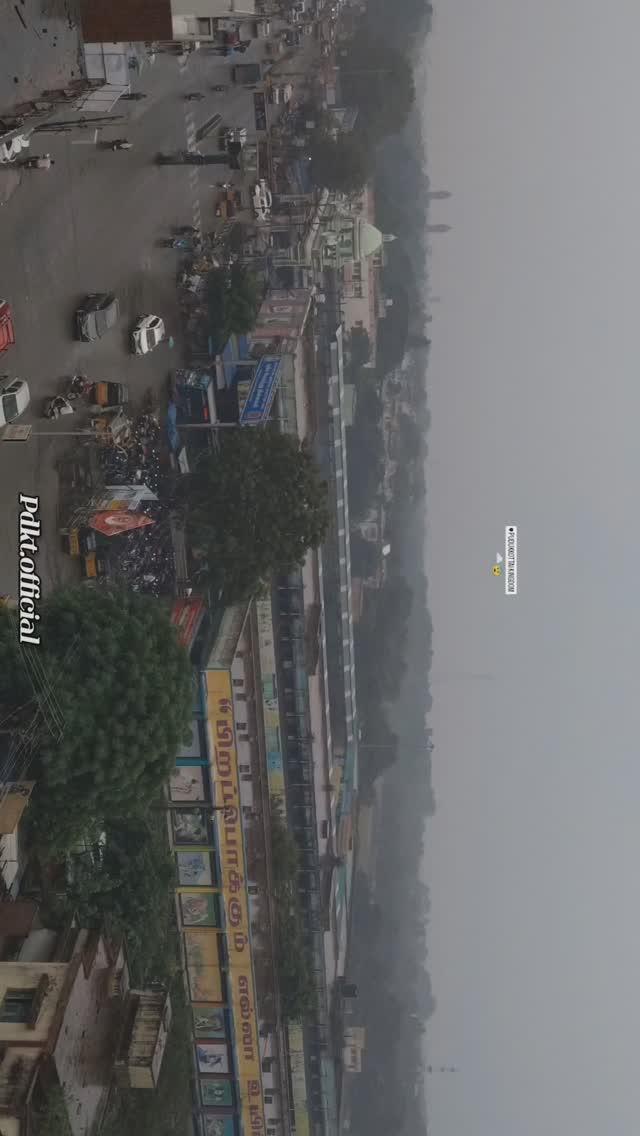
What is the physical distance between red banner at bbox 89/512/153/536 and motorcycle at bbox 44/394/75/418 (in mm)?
2921

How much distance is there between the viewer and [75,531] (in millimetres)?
26797

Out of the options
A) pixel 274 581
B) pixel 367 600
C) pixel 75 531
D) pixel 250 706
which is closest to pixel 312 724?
pixel 274 581

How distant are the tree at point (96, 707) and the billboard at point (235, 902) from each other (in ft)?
19.8

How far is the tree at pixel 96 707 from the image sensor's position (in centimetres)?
1944

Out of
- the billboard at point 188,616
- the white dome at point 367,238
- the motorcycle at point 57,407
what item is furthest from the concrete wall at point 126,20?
the white dome at point 367,238

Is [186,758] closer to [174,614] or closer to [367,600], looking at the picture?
[174,614]

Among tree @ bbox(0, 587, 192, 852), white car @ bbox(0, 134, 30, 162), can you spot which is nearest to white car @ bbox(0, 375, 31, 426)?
tree @ bbox(0, 587, 192, 852)

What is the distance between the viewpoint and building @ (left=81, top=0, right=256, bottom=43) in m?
25.0

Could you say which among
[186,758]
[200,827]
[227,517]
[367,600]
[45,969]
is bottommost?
[367,600]

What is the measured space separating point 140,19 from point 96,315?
25.1 ft

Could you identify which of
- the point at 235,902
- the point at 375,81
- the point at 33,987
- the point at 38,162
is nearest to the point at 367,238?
the point at 375,81

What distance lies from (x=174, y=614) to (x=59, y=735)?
10.5 metres

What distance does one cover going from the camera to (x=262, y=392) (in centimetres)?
3469

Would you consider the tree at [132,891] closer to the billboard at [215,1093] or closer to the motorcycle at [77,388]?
the billboard at [215,1093]
